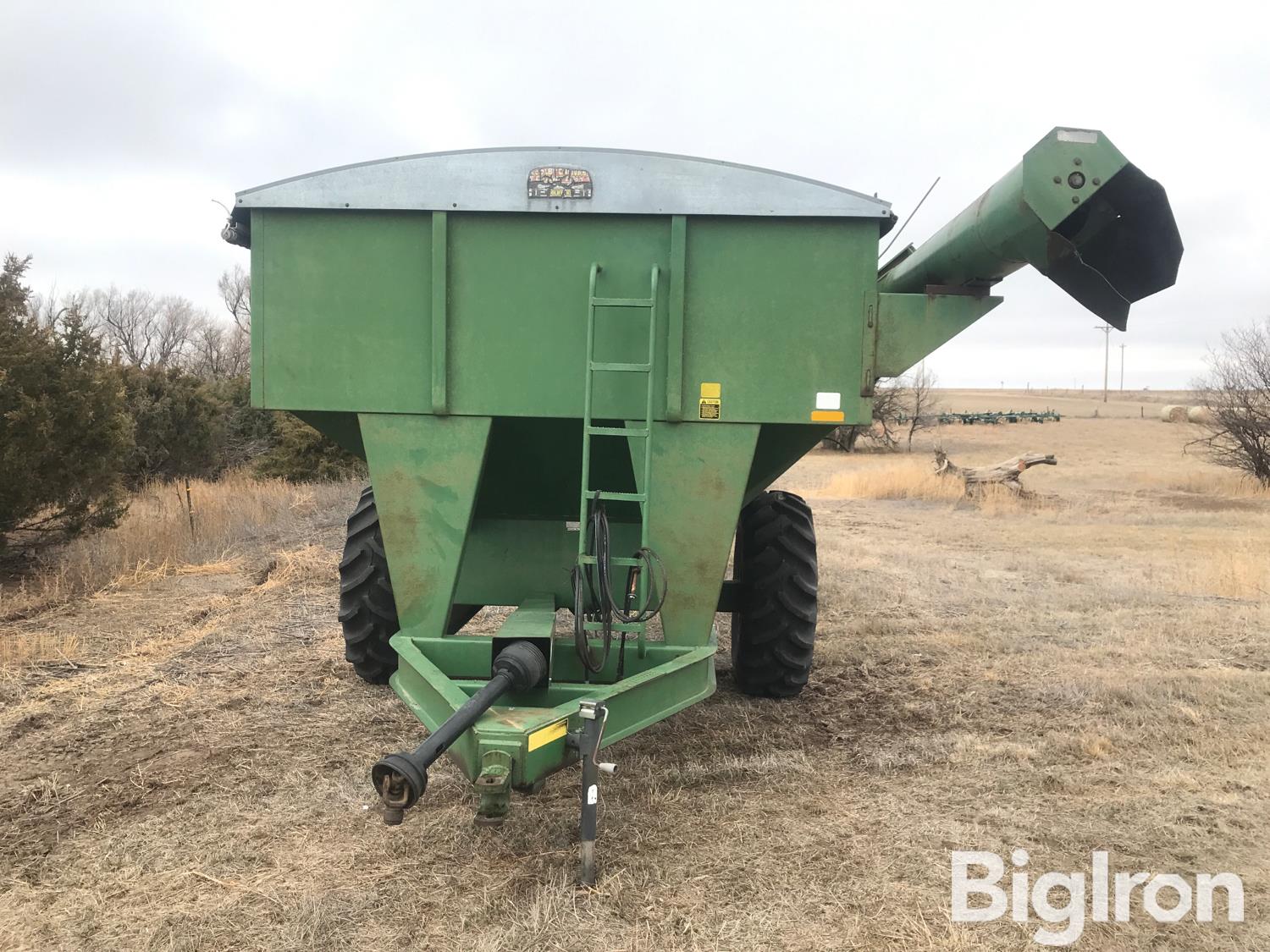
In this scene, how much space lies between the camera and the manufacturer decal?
159 inches

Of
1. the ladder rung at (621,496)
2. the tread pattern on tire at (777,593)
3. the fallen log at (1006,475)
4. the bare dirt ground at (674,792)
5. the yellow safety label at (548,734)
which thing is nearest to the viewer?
the bare dirt ground at (674,792)

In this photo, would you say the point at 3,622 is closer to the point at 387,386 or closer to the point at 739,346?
the point at 387,386

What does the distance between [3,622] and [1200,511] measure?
1576 cm

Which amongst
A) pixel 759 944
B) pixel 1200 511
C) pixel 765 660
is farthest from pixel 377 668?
pixel 1200 511

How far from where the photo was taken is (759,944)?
279 centimetres

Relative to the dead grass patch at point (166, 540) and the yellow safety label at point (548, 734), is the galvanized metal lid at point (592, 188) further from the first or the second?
the dead grass patch at point (166, 540)

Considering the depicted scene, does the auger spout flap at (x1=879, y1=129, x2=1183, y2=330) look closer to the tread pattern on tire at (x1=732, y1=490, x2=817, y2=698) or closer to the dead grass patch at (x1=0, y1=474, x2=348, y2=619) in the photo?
the tread pattern on tire at (x1=732, y1=490, x2=817, y2=698)

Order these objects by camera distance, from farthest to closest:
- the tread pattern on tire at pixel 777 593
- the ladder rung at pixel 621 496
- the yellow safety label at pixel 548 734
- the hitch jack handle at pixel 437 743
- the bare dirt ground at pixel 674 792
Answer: the tread pattern on tire at pixel 777 593
the ladder rung at pixel 621 496
the yellow safety label at pixel 548 734
the bare dirt ground at pixel 674 792
the hitch jack handle at pixel 437 743

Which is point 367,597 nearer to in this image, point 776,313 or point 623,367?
point 623,367

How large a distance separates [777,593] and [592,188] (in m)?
2.32

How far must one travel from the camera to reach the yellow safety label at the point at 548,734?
3.07 metres

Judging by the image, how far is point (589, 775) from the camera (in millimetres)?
3137

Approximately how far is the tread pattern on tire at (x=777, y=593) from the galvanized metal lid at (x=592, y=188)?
170cm

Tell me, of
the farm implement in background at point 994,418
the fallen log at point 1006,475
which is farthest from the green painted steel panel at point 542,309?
the farm implement in background at point 994,418
